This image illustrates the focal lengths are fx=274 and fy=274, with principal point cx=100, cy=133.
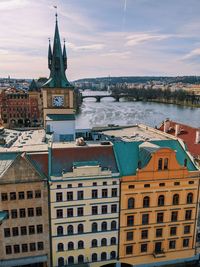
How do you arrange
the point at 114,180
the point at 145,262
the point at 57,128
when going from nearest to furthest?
the point at 114,180 < the point at 145,262 < the point at 57,128

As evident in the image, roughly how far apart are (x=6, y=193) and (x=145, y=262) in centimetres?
2000

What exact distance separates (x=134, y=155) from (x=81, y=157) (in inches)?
273

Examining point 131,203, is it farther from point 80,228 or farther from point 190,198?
point 190,198

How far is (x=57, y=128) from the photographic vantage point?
151 feet

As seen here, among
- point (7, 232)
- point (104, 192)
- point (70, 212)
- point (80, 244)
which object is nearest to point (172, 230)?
point (104, 192)

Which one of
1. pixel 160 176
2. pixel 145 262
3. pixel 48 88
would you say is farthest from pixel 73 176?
pixel 48 88

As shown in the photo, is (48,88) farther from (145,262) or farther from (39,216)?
(145,262)

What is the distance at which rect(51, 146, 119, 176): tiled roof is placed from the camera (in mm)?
33031

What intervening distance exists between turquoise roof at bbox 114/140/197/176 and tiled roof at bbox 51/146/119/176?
100 centimetres

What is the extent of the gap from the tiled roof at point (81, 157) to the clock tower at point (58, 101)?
11.4 metres

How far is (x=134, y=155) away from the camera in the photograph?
3544 centimetres

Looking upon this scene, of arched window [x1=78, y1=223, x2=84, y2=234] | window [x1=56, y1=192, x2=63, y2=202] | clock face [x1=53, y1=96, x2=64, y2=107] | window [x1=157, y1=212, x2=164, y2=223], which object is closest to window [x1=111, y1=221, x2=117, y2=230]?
arched window [x1=78, y1=223, x2=84, y2=234]

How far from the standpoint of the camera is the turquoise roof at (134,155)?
34.2 m

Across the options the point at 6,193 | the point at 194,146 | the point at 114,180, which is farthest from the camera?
the point at 194,146
